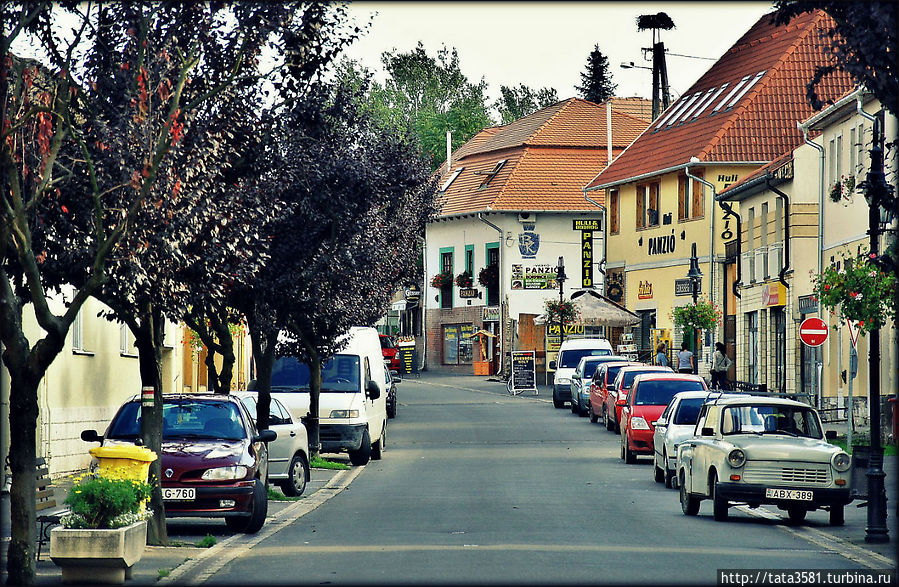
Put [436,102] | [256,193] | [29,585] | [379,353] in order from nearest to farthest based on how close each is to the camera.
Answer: [29,585] → [256,193] → [379,353] → [436,102]

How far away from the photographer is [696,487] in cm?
1941

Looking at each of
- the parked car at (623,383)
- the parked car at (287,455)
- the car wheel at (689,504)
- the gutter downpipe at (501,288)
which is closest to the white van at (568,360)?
the parked car at (623,383)

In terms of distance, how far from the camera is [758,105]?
56281mm

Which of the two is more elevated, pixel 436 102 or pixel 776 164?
pixel 436 102

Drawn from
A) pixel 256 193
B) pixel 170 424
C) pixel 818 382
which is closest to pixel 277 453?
pixel 170 424

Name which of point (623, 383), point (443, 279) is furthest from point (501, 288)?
point (623, 383)

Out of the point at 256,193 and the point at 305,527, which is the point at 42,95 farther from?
the point at 305,527

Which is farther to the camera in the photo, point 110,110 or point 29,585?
point 110,110

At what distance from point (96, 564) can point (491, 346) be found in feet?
211

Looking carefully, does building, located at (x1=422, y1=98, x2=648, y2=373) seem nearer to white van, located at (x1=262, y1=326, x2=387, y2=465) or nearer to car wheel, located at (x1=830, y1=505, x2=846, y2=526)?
white van, located at (x1=262, y1=326, x2=387, y2=465)

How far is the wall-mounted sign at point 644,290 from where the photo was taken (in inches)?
2414

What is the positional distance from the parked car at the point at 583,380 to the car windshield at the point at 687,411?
18920mm

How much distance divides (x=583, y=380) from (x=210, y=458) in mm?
28164

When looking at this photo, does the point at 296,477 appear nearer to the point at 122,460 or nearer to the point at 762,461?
the point at 762,461
